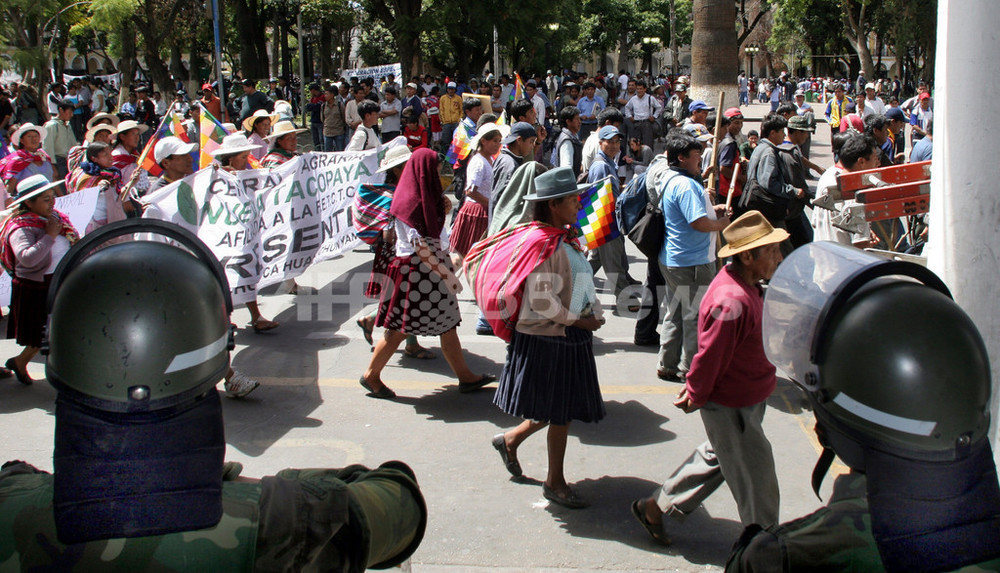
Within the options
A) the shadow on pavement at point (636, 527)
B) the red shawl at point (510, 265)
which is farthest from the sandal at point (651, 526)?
the red shawl at point (510, 265)

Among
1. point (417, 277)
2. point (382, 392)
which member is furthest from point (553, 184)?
point (382, 392)

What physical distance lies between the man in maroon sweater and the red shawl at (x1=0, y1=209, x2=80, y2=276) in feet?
14.2

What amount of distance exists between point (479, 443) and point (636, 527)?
1.28 m

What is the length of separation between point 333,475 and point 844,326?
47.3 inches

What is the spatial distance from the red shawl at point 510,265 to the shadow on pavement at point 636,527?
0.95 metres

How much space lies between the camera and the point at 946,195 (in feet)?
11.0

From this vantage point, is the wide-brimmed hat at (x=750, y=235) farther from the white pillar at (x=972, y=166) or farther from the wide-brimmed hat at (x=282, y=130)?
the wide-brimmed hat at (x=282, y=130)

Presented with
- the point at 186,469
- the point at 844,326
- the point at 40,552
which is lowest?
the point at 40,552

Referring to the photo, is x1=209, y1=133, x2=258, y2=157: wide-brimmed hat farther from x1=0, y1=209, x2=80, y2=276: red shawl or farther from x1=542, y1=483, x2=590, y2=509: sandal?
x1=542, y1=483, x2=590, y2=509: sandal

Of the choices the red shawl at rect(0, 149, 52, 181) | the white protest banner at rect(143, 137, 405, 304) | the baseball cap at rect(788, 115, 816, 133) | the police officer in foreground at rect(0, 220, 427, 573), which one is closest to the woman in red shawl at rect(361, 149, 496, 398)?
the white protest banner at rect(143, 137, 405, 304)

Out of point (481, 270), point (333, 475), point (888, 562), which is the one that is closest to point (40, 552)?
point (333, 475)

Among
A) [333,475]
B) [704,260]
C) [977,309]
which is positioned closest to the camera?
[333,475]

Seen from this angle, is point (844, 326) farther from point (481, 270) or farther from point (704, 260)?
point (704, 260)

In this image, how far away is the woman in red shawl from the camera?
19.3ft
